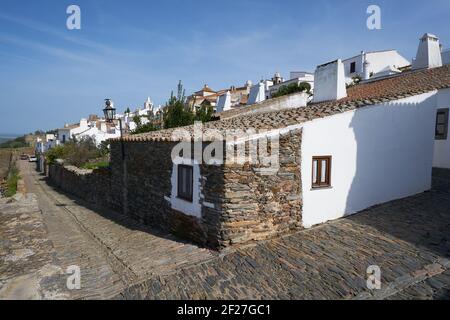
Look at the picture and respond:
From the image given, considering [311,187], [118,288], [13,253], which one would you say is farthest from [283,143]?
[13,253]

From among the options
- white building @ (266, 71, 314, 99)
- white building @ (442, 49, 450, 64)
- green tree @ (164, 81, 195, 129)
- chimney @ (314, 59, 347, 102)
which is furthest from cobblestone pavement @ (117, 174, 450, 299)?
white building @ (266, 71, 314, 99)

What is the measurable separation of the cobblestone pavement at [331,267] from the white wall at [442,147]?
21.3 feet

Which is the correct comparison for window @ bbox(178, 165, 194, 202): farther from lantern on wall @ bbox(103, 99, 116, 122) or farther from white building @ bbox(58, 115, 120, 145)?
white building @ bbox(58, 115, 120, 145)

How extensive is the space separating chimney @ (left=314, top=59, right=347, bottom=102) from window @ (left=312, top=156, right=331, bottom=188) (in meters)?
7.90

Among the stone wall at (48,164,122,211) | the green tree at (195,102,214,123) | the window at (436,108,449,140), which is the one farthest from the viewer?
the green tree at (195,102,214,123)

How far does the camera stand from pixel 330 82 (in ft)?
45.3

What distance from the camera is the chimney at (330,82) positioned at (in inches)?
526

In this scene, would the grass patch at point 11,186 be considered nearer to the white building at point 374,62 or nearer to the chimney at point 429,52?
the chimney at point 429,52

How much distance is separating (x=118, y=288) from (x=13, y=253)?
2664 mm

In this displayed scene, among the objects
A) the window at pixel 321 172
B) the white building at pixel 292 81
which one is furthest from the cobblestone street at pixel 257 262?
the white building at pixel 292 81

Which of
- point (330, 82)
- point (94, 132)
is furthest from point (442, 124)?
point (94, 132)

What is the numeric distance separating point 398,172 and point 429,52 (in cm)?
1122

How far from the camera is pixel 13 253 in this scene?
228 inches

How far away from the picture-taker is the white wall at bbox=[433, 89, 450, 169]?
11.3 metres
